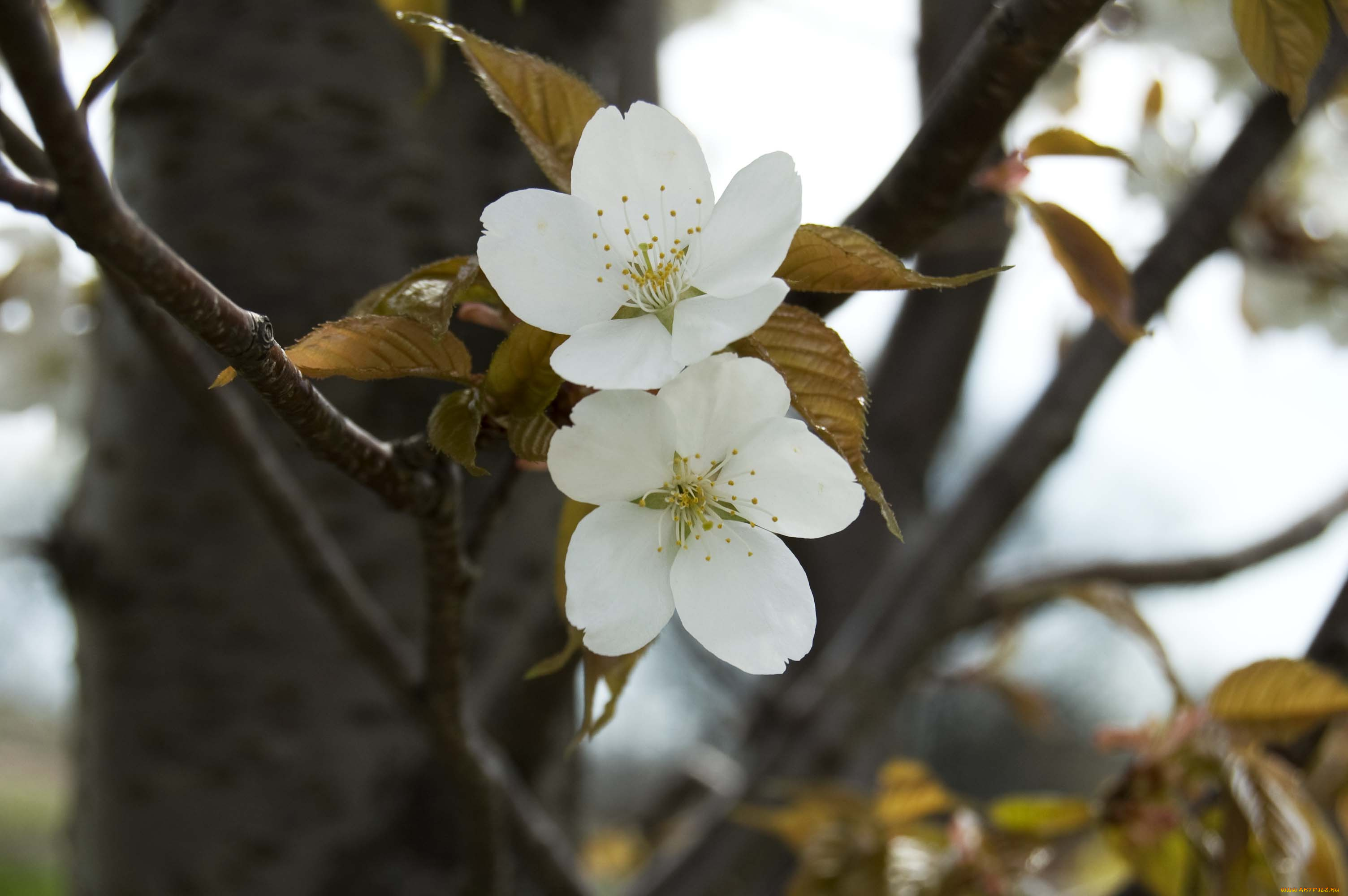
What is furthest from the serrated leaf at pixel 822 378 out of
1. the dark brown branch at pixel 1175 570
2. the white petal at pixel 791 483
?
the dark brown branch at pixel 1175 570

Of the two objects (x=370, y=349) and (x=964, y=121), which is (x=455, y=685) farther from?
(x=964, y=121)

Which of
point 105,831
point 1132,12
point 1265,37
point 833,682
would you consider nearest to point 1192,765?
point 833,682

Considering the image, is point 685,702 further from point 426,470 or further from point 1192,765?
point 426,470

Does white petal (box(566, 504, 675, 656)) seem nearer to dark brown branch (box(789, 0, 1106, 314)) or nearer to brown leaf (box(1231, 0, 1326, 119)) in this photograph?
dark brown branch (box(789, 0, 1106, 314))

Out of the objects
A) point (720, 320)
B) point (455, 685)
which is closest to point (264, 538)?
point (455, 685)

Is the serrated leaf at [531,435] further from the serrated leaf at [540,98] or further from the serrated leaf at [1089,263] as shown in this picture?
the serrated leaf at [1089,263]
